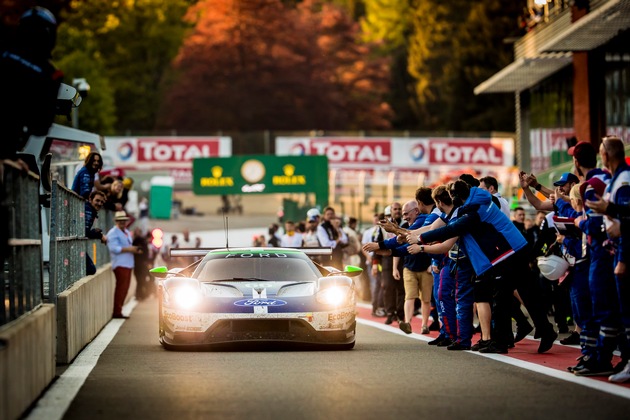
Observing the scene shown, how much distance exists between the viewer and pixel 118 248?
22.0 meters

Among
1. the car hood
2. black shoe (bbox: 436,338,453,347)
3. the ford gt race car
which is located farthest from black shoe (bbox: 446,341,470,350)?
the car hood

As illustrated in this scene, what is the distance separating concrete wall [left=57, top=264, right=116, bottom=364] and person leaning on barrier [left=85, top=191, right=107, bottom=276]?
0.53 ft

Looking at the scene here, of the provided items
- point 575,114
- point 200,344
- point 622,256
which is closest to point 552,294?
point 200,344

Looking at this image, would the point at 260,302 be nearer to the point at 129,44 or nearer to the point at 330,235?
the point at 330,235

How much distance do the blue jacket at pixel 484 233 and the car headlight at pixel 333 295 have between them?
1336 millimetres

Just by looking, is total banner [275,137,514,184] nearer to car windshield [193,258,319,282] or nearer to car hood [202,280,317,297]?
car windshield [193,258,319,282]

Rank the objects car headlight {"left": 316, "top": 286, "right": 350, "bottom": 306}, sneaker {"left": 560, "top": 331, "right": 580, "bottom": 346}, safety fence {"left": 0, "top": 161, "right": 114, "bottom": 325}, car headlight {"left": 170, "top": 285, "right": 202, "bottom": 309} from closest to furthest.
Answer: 1. safety fence {"left": 0, "top": 161, "right": 114, "bottom": 325}
2. car headlight {"left": 170, "top": 285, "right": 202, "bottom": 309}
3. car headlight {"left": 316, "top": 286, "right": 350, "bottom": 306}
4. sneaker {"left": 560, "top": 331, "right": 580, "bottom": 346}

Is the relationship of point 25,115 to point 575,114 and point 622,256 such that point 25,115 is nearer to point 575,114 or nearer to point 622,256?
point 622,256

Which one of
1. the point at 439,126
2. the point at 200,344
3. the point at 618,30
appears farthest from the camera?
the point at 439,126

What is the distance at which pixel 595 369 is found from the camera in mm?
11852

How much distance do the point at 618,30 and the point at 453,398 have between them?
73.4 feet

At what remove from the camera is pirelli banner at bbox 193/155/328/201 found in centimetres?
4066

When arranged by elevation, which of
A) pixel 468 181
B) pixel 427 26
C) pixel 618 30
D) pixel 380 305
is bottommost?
pixel 380 305

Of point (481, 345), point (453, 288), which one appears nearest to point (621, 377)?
point (481, 345)
